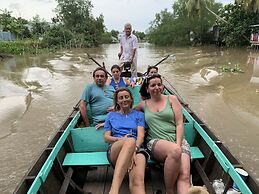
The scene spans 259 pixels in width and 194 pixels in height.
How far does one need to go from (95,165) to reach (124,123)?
52cm

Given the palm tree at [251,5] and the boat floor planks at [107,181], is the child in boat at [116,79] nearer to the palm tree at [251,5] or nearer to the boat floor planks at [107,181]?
the boat floor planks at [107,181]

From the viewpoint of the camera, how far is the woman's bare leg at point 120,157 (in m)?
2.31

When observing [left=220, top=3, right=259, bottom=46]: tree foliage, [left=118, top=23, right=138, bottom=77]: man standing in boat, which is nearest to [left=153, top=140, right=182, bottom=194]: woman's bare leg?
[left=118, top=23, right=138, bottom=77]: man standing in boat

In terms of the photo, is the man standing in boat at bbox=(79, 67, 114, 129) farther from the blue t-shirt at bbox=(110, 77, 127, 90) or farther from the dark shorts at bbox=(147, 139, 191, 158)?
the dark shorts at bbox=(147, 139, 191, 158)

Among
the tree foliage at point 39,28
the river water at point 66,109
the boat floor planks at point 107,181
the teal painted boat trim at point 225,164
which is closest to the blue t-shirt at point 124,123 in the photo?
the boat floor planks at point 107,181

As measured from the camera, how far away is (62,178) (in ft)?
9.07

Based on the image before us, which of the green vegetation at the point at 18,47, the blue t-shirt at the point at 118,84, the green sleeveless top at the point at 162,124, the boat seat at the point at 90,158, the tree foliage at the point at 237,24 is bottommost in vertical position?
the boat seat at the point at 90,158

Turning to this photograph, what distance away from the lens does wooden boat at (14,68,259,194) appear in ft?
7.93

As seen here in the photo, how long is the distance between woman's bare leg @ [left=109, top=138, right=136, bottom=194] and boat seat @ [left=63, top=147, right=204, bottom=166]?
10.4 inches

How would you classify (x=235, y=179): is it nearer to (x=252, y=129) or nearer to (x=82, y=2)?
(x=252, y=129)

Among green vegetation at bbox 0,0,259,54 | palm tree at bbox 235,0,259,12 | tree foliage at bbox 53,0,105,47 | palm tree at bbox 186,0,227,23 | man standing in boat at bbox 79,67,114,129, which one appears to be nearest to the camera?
man standing in boat at bbox 79,67,114,129

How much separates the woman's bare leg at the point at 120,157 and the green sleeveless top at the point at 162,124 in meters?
0.41

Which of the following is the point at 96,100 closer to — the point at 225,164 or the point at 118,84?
the point at 118,84

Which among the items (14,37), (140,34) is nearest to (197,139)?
(14,37)
